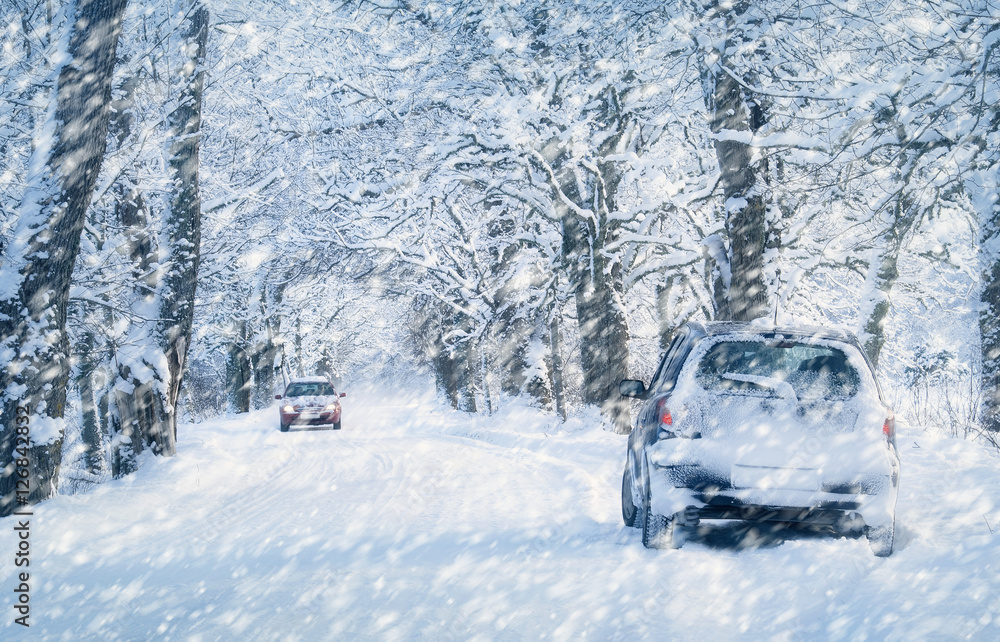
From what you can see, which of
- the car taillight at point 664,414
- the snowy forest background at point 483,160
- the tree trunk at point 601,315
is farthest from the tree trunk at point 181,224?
the car taillight at point 664,414

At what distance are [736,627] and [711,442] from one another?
5.37ft

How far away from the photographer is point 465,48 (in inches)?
575

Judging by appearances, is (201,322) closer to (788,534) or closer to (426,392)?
(788,534)

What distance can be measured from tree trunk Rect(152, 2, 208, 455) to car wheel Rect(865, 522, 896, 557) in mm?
10926

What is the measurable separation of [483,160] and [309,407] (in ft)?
37.9

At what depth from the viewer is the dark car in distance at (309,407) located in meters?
23.2

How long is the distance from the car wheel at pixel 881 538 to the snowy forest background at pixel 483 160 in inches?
137

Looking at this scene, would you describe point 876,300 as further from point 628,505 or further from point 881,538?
point 881,538

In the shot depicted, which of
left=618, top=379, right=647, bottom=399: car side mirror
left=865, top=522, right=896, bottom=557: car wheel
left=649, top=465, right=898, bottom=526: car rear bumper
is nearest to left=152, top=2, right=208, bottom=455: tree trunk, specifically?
left=618, top=379, right=647, bottom=399: car side mirror

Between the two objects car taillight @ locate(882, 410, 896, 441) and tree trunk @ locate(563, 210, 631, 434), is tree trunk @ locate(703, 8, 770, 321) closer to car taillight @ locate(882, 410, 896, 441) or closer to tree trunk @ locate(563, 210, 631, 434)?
tree trunk @ locate(563, 210, 631, 434)

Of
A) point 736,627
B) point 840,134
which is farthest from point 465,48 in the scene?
point 736,627

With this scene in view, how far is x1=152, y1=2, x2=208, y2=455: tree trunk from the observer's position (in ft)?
41.3

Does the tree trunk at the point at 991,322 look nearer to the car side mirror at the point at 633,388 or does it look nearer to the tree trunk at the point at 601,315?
the tree trunk at the point at 601,315

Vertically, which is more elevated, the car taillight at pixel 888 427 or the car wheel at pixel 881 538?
the car taillight at pixel 888 427
